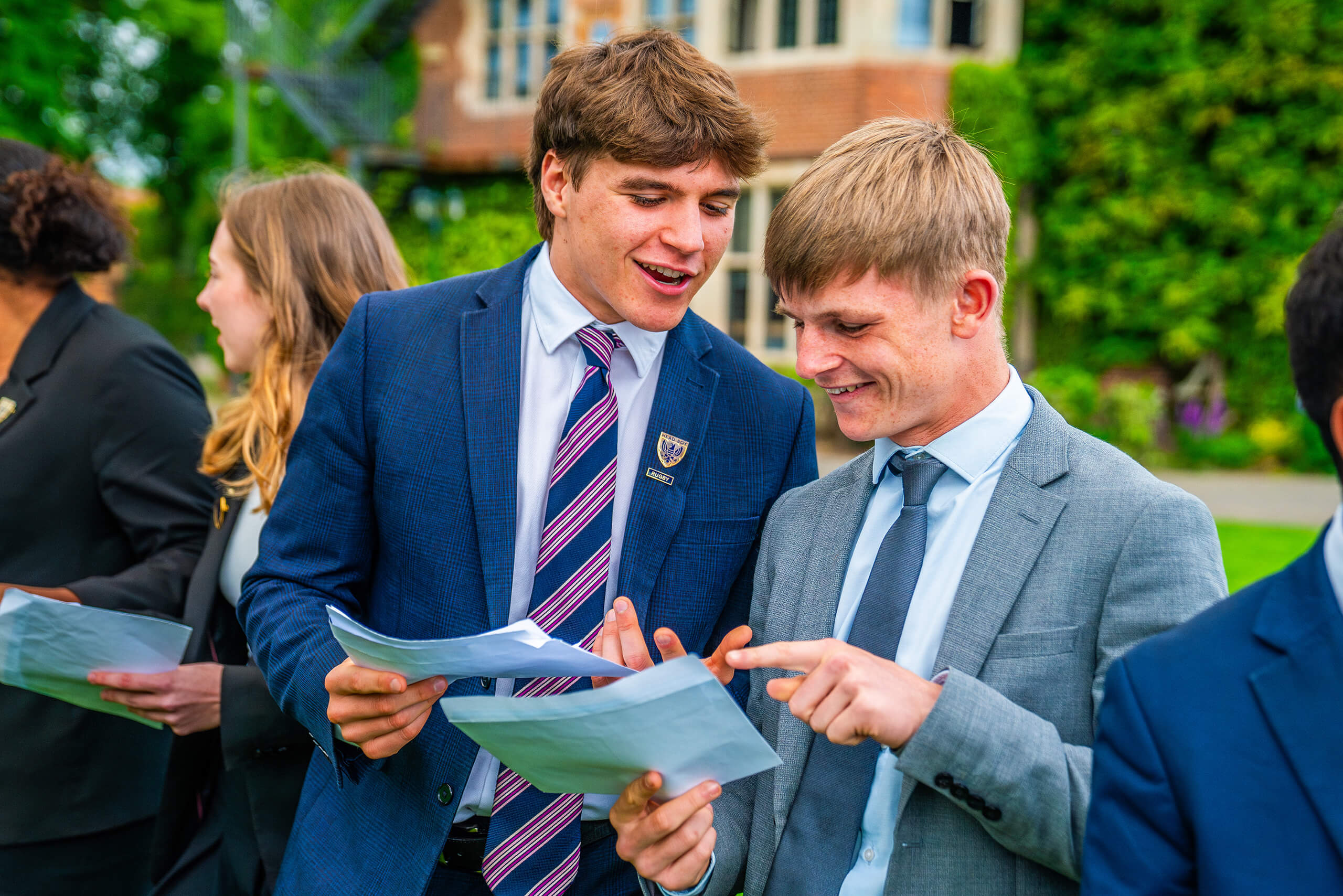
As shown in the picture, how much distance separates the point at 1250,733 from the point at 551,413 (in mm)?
1297

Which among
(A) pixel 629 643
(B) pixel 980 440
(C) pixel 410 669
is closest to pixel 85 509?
(C) pixel 410 669

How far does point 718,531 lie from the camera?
2070 millimetres

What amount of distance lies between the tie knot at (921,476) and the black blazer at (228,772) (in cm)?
147

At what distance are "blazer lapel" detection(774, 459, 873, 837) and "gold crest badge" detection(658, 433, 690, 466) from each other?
0.31 m

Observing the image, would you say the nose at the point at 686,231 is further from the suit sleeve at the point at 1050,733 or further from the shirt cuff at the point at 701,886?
the shirt cuff at the point at 701,886

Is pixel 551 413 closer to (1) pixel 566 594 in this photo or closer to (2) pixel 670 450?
(2) pixel 670 450

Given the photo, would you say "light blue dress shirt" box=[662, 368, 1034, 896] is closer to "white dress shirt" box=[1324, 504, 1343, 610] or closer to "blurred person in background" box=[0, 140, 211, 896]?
"white dress shirt" box=[1324, 504, 1343, 610]

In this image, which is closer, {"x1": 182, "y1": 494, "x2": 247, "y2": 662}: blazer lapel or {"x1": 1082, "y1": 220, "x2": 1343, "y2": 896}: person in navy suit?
{"x1": 1082, "y1": 220, "x2": 1343, "y2": 896}: person in navy suit

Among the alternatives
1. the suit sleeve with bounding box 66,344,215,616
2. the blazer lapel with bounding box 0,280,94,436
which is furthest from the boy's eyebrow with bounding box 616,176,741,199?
the blazer lapel with bounding box 0,280,94,436

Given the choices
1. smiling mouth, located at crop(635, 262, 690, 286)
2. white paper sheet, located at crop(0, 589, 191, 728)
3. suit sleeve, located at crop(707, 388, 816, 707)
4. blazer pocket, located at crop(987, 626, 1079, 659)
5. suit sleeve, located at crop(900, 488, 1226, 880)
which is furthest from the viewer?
white paper sheet, located at crop(0, 589, 191, 728)

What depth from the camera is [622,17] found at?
50.5 feet

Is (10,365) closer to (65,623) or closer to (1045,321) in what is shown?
(65,623)

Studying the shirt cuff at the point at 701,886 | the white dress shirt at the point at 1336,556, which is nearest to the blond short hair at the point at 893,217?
the white dress shirt at the point at 1336,556

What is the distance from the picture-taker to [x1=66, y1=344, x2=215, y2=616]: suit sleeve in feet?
8.83
